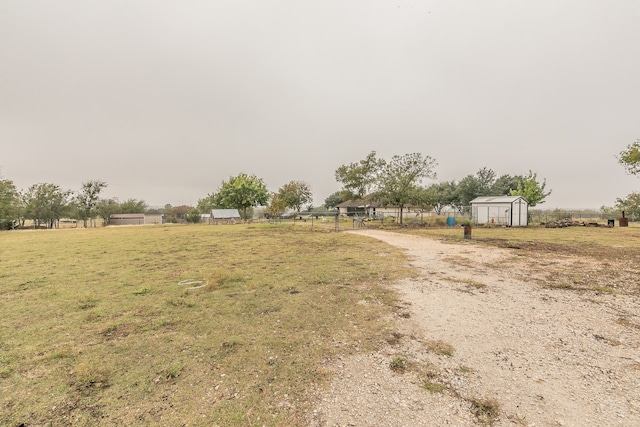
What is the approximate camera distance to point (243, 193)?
56.2m

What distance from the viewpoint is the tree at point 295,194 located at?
63328mm

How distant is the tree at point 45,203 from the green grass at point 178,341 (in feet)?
185

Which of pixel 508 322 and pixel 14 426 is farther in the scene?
pixel 508 322

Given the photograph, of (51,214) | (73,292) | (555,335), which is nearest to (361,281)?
(555,335)

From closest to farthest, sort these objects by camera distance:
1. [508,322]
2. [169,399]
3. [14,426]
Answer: [14,426] < [169,399] < [508,322]

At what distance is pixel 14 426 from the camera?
2406mm

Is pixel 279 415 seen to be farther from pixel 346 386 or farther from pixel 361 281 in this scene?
pixel 361 281

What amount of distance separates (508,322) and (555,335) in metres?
0.62

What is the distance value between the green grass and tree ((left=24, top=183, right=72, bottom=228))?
2223 inches

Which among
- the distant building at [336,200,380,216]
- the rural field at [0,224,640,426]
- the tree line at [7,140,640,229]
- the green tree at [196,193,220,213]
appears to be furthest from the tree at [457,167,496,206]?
the green tree at [196,193,220,213]

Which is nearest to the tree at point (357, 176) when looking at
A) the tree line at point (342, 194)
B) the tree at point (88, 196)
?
the tree line at point (342, 194)

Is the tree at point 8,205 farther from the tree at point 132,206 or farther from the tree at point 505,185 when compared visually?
the tree at point 505,185

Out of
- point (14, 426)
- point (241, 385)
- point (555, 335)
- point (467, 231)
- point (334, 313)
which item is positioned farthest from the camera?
point (467, 231)

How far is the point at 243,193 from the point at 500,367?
5645 centimetres
